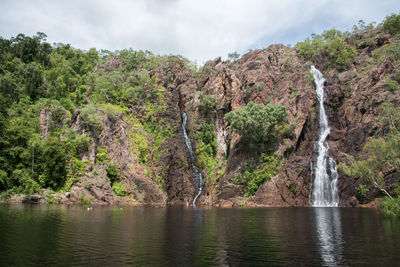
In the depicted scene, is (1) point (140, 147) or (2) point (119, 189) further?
(1) point (140, 147)

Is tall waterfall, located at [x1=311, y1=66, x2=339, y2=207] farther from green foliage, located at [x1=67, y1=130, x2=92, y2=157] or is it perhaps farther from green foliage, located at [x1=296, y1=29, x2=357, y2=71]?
green foliage, located at [x1=67, y1=130, x2=92, y2=157]

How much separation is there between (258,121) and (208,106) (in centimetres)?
1816

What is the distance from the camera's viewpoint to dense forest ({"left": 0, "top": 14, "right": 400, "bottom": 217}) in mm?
56500

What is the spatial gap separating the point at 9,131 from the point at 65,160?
11316 mm

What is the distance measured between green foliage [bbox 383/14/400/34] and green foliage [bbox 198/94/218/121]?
5314 centimetres

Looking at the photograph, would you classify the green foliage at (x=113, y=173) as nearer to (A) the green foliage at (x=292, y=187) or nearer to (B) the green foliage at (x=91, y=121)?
(B) the green foliage at (x=91, y=121)

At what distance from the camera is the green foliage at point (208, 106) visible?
78.8 metres

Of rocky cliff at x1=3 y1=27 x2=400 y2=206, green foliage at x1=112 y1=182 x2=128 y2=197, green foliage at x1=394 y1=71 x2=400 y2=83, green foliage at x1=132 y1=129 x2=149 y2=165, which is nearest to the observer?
rocky cliff at x1=3 y1=27 x2=400 y2=206

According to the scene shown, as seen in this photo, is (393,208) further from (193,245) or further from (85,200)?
(85,200)

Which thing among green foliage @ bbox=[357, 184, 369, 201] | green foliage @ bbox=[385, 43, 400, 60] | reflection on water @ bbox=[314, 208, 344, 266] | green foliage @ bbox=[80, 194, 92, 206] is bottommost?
reflection on water @ bbox=[314, 208, 344, 266]

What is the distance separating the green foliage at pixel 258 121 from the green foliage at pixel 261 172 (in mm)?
4621

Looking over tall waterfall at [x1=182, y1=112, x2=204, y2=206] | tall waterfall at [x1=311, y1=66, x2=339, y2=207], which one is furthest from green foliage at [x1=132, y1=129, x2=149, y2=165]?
tall waterfall at [x1=311, y1=66, x2=339, y2=207]

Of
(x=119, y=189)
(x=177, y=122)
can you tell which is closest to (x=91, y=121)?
(x=119, y=189)

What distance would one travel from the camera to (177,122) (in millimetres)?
79375
